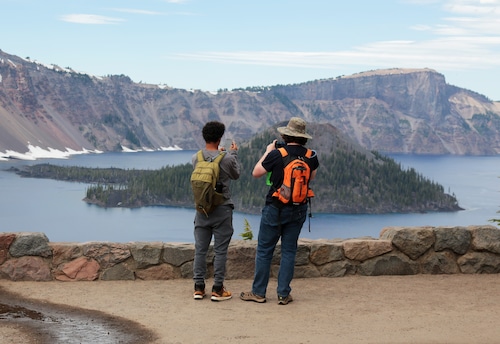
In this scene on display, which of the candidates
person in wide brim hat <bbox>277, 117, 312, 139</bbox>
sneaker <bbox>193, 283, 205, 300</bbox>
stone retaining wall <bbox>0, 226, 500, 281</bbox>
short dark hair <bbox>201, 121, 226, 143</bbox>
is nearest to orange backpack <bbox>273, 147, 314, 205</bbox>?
person in wide brim hat <bbox>277, 117, 312, 139</bbox>

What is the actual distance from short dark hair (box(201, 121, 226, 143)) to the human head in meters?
0.80

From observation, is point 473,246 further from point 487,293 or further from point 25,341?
point 25,341

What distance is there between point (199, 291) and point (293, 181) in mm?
1936

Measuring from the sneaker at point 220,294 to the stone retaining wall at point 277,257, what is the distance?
1.33 meters

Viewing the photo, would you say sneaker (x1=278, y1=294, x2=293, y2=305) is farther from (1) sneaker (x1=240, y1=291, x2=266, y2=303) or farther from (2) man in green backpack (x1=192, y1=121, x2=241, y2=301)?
(2) man in green backpack (x1=192, y1=121, x2=241, y2=301)

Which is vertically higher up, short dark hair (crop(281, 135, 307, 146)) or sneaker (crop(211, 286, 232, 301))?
short dark hair (crop(281, 135, 307, 146))

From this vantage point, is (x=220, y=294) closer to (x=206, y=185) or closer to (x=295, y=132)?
(x=206, y=185)

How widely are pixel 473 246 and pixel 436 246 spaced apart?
0.63m

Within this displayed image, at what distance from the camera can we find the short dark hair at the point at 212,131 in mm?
9641

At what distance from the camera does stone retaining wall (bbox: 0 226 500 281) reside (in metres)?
11.1

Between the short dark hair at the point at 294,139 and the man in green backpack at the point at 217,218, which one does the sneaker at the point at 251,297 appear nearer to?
the man in green backpack at the point at 217,218

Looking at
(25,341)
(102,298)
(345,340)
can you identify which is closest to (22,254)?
(102,298)

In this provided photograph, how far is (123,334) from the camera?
8.26 m

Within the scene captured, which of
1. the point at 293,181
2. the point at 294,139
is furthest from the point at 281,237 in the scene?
the point at 294,139
